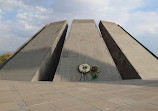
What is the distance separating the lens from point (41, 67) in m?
11.2

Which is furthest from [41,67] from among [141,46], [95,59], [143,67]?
[141,46]

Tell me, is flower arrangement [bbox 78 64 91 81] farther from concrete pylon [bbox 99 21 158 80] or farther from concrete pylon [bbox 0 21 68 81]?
concrete pylon [bbox 99 21 158 80]

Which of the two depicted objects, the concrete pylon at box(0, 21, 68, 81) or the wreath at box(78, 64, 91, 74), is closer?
the wreath at box(78, 64, 91, 74)

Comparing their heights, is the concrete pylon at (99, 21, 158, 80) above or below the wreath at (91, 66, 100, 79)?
above

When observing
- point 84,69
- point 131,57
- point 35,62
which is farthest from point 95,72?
point 35,62

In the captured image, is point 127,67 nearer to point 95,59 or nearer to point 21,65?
point 95,59

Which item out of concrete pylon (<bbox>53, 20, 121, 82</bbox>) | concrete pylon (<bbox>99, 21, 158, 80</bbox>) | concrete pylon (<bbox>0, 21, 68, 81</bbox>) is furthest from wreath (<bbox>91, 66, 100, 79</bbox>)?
concrete pylon (<bbox>0, 21, 68, 81</bbox>)

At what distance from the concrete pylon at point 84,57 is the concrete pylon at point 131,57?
1594 millimetres

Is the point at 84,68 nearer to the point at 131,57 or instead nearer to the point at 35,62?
the point at 35,62

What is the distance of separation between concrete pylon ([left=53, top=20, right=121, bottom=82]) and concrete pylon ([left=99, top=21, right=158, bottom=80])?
1.59m

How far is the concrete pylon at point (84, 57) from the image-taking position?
34.4 feet

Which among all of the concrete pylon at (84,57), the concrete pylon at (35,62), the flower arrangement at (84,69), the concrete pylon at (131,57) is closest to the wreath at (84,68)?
the flower arrangement at (84,69)

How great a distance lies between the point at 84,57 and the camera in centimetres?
1191

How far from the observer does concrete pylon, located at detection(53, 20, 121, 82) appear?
10.5 meters
